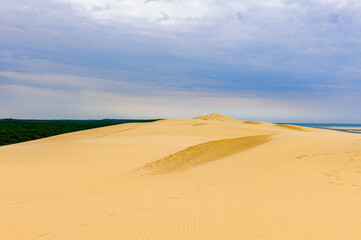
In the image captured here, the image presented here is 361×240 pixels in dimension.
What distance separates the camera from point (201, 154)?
13.2m

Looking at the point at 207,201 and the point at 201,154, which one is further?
the point at 201,154

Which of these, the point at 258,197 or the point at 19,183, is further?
the point at 19,183

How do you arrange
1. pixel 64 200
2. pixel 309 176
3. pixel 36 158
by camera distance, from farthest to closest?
1. pixel 36 158
2. pixel 309 176
3. pixel 64 200

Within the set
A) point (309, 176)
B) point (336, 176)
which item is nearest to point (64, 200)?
point (309, 176)

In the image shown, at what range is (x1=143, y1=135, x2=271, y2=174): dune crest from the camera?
11.7 m

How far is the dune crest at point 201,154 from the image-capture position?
11.7m

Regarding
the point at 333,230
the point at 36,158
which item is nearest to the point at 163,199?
the point at 333,230

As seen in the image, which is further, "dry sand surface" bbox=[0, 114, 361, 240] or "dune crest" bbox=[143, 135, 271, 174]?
"dune crest" bbox=[143, 135, 271, 174]

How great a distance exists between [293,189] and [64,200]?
5.59 metres

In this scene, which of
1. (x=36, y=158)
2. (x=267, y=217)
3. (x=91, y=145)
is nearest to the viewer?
(x=267, y=217)

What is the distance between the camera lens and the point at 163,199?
19.0 feet

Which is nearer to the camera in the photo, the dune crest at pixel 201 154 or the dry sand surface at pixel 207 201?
the dry sand surface at pixel 207 201

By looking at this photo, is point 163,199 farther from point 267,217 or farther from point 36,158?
point 36,158

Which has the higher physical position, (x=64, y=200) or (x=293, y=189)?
(x=293, y=189)
